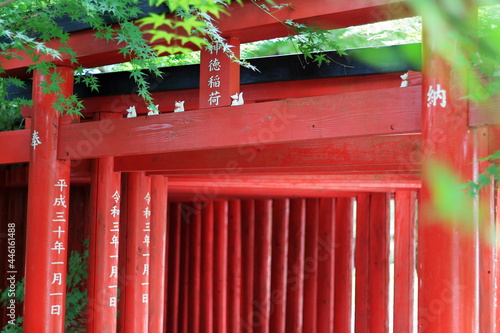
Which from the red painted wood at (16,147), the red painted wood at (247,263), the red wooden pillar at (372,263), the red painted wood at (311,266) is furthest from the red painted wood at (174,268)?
the red painted wood at (16,147)

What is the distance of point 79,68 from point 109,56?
0.21 m

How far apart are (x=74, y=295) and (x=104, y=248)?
1064mm

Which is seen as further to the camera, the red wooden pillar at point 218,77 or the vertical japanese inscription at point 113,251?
the vertical japanese inscription at point 113,251

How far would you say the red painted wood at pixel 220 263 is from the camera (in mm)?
8516

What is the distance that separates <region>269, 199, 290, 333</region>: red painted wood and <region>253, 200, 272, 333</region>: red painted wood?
0.24 ft

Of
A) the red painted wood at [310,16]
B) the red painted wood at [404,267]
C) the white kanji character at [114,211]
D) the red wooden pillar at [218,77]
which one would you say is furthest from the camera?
the red painted wood at [404,267]

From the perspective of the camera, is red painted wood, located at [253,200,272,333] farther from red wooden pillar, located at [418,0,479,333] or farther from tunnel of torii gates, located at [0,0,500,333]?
red wooden pillar, located at [418,0,479,333]

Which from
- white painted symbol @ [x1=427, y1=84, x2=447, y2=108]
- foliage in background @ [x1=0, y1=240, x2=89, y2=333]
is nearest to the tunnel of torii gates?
white painted symbol @ [x1=427, y1=84, x2=447, y2=108]

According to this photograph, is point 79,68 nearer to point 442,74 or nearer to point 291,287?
point 442,74

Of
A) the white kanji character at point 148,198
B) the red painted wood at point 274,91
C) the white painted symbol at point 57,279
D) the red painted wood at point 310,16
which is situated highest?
the red painted wood at point 310,16

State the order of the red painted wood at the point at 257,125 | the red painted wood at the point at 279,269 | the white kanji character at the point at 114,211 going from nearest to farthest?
the red painted wood at the point at 257,125
the white kanji character at the point at 114,211
the red painted wood at the point at 279,269

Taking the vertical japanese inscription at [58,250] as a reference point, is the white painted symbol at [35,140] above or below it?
above

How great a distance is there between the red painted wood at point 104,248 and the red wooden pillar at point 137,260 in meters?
0.26

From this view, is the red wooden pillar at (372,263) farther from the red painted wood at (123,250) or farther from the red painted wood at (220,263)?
the red painted wood at (123,250)
